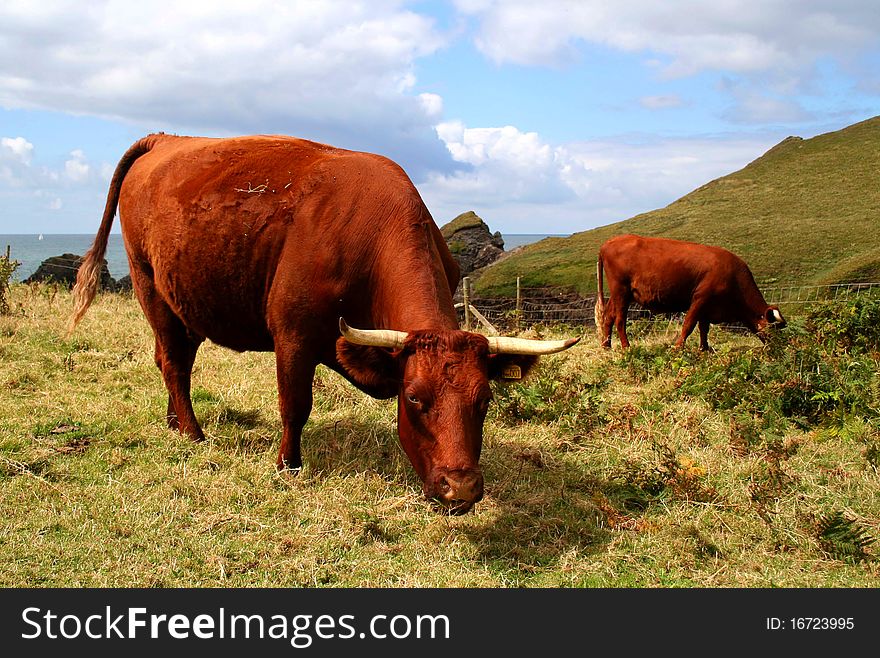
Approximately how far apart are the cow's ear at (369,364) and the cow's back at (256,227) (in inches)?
29.8

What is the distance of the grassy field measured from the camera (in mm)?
4699

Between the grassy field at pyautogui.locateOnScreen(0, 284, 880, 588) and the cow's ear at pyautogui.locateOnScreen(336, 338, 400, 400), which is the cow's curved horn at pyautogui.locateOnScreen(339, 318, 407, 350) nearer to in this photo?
the cow's ear at pyautogui.locateOnScreen(336, 338, 400, 400)

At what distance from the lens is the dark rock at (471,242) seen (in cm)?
3145

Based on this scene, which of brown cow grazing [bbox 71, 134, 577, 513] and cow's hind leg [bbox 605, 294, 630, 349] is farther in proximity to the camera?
cow's hind leg [bbox 605, 294, 630, 349]

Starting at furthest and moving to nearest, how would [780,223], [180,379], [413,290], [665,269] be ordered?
[780,223]
[665,269]
[180,379]
[413,290]

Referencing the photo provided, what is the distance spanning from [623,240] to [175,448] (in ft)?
37.1

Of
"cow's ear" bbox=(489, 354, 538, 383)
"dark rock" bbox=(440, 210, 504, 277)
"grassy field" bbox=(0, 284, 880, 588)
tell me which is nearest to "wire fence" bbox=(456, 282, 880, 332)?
"grassy field" bbox=(0, 284, 880, 588)

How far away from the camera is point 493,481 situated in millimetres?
6152

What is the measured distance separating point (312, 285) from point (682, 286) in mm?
10640

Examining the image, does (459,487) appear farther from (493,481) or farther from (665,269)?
(665,269)

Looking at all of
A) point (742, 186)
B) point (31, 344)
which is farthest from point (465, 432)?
point (742, 186)

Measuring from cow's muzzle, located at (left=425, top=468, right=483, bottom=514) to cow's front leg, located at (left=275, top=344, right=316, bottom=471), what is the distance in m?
1.81

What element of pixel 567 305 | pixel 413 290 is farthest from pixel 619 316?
pixel 413 290

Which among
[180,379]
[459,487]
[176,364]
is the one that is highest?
[176,364]
